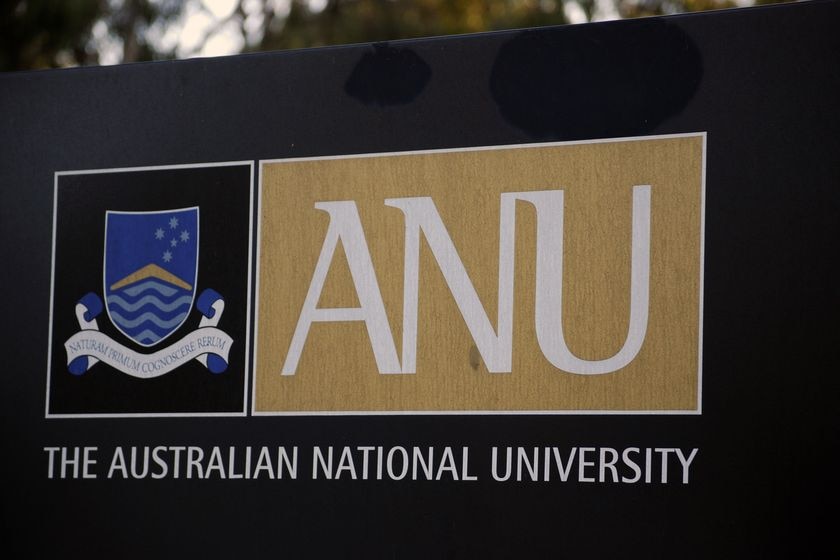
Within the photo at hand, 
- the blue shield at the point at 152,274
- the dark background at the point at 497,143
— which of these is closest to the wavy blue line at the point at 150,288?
the blue shield at the point at 152,274

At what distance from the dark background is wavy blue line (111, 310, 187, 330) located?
7.9 inches

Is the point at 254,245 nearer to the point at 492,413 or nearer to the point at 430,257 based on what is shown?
the point at 430,257

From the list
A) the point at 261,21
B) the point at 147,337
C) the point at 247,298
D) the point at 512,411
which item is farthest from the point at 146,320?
the point at 261,21

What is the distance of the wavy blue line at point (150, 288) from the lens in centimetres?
290

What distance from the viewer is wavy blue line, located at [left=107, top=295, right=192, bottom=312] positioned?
2.88 meters

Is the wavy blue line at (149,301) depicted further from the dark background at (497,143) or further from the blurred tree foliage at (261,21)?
the blurred tree foliage at (261,21)

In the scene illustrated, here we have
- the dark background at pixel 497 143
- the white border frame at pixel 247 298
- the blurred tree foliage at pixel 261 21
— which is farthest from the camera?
the blurred tree foliage at pixel 261 21

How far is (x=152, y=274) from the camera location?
115 inches

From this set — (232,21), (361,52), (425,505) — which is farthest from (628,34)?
(232,21)

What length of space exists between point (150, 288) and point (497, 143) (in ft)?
2.79

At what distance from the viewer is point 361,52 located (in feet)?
9.31

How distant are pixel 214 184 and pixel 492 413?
822mm

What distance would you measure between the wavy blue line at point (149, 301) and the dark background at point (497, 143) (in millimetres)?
195

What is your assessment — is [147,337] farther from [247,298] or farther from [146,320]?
[247,298]
